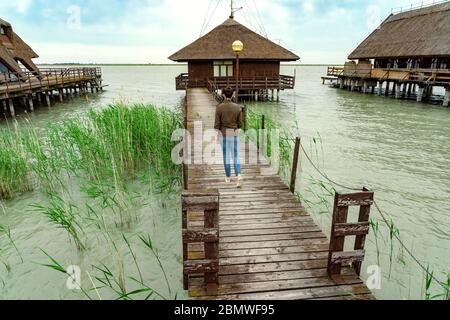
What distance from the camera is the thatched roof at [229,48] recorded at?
85.5 feet

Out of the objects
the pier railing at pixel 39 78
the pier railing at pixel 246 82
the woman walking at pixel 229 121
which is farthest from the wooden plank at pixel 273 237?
the pier railing at pixel 246 82

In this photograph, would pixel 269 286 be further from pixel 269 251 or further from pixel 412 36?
pixel 412 36

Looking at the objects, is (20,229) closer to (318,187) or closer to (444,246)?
(318,187)

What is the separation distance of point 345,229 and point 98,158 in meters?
6.57

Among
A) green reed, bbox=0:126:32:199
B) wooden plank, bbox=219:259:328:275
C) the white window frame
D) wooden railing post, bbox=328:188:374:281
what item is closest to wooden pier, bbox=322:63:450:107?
the white window frame

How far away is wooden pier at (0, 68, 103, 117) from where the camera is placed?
18.8 m

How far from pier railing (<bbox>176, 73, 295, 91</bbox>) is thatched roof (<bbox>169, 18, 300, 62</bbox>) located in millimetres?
1667

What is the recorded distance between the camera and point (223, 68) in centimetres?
2733

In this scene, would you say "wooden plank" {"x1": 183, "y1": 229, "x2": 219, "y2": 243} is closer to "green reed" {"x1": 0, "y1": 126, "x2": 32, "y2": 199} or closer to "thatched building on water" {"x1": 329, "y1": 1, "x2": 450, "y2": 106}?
"green reed" {"x1": 0, "y1": 126, "x2": 32, "y2": 199}

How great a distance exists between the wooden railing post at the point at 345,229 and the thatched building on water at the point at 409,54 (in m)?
24.8

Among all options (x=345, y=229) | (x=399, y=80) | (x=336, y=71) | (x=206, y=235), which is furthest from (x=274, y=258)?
(x=336, y=71)

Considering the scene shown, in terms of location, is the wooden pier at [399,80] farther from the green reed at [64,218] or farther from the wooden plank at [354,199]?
the green reed at [64,218]

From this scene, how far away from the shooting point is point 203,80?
27.0m

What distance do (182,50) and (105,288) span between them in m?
24.9
